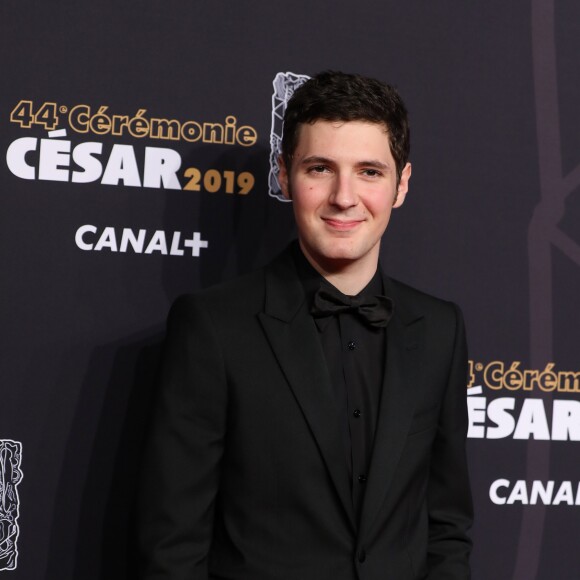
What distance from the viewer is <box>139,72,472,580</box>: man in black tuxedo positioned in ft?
5.44

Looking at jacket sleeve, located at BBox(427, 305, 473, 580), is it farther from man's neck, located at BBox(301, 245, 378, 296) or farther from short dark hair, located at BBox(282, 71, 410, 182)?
short dark hair, located at BBox(282, 71, 410, 182)

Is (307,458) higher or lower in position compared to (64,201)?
lower

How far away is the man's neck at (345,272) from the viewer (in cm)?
180

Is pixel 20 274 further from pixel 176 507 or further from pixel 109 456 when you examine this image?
pixel 176 507

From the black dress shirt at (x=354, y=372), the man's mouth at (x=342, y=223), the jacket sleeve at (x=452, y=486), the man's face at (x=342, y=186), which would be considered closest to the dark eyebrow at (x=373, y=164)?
the man's face at (x=342, y=186)

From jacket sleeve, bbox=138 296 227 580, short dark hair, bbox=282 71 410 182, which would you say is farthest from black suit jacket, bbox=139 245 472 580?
short dark hair, bbox=282 71 410 182

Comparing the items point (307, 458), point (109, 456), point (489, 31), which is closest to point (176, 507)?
point (307, 458)

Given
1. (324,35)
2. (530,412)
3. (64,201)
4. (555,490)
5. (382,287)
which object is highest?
(324,35)

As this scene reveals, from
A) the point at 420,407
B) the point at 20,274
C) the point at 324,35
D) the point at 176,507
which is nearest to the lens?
the point at 176,507

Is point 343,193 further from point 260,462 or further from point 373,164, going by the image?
point 260,462

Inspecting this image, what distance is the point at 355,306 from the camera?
175cm

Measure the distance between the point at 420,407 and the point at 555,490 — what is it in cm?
72

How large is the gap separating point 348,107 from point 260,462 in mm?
675

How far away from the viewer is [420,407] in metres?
1.78
